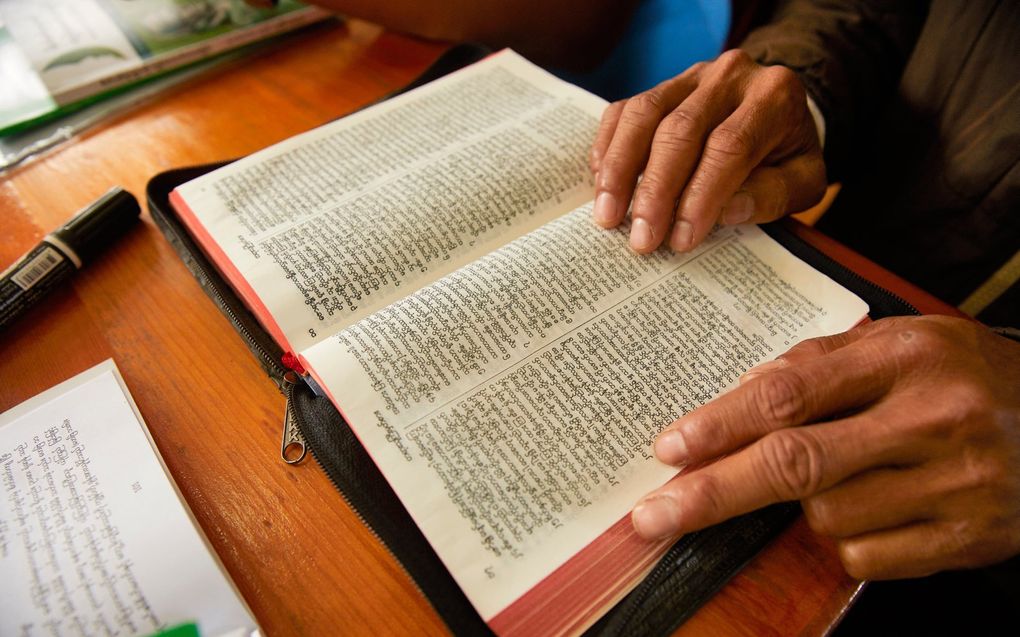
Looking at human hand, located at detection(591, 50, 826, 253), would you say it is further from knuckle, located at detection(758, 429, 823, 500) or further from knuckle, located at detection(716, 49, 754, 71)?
knuckle, located at detection(758, 429, 823, 500)

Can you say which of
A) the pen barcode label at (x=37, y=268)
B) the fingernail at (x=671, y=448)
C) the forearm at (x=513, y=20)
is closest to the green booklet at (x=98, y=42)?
the forearm at (x=513, y=20)

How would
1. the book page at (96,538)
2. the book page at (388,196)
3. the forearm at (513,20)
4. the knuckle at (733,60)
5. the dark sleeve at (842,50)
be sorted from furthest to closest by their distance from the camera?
1. the forearm at (513,20)
2. the dark sleeve at (842,50)
3. the knuckle at (733,60)
4. the book page at (388,196)
5. the book page at (96,538)

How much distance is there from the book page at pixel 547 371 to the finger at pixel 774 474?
1.2 inches

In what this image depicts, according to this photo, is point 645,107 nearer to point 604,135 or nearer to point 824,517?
point 604,135

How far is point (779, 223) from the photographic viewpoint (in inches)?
22.2

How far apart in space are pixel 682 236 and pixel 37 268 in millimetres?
617

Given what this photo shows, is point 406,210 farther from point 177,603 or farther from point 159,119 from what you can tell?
point 159,119

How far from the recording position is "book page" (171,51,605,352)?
47 centimetres

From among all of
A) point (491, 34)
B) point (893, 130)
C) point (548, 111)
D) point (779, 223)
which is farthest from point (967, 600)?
point (491, 34)

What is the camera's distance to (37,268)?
52 centimetres

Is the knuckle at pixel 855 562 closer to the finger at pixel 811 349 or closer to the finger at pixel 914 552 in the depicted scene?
the finger at pixel 914 552

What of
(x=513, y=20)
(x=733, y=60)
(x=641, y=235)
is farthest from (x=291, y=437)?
(x=513, y=20)

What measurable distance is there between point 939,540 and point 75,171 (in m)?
0.93

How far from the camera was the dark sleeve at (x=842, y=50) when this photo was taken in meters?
0.68
